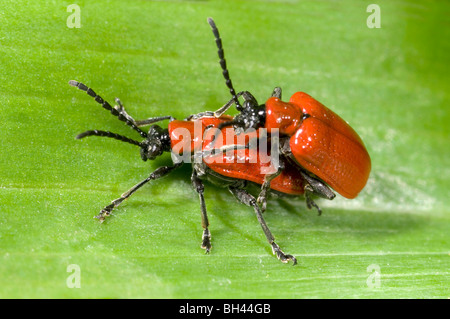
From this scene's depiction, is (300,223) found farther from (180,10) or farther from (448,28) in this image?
(448,28)

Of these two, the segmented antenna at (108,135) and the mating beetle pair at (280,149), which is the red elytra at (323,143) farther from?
the segmented antenna at (108,135)

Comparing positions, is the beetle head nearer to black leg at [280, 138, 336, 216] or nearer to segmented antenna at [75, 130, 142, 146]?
segmented antenna at [75, 130, 142, 146]

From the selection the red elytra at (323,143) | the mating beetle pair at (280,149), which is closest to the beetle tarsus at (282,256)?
the mating beetle pair at (280,149)

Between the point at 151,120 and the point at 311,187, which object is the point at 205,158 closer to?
the point at 151,120

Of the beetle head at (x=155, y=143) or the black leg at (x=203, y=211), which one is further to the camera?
the beetle head at (x=155, y=143)

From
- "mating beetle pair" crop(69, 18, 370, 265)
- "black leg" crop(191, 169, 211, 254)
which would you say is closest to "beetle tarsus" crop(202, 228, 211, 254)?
"black leg" crop(191, 169, 211, 254)

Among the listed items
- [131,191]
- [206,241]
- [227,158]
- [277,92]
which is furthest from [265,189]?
[131,191]

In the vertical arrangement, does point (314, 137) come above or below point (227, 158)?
above
